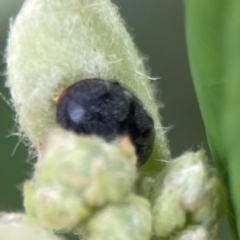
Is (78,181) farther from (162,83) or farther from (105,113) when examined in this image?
(162,83)


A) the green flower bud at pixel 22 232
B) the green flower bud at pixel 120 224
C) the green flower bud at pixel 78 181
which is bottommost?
the green flower bud at pixel 22 232

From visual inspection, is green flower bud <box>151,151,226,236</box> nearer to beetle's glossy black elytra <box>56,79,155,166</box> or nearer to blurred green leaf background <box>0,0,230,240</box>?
beetle's glossy black elytra <box>56,79,155,166</box>

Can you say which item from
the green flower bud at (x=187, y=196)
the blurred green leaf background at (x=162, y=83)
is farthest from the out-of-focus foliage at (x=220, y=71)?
the blurred green leaf background at (x=162, y=83)

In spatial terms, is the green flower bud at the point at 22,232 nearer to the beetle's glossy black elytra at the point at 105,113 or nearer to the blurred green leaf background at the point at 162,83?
the beetle's glossy black elytra at the point at 105,113

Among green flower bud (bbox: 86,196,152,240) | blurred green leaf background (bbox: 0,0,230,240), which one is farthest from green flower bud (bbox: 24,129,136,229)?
blurred green leaf background (bbox: 0,0,230,240)

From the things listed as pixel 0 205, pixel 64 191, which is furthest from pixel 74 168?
pixel 0 205

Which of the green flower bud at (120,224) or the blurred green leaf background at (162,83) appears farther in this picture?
the blurred green leaf background at (162,83)
